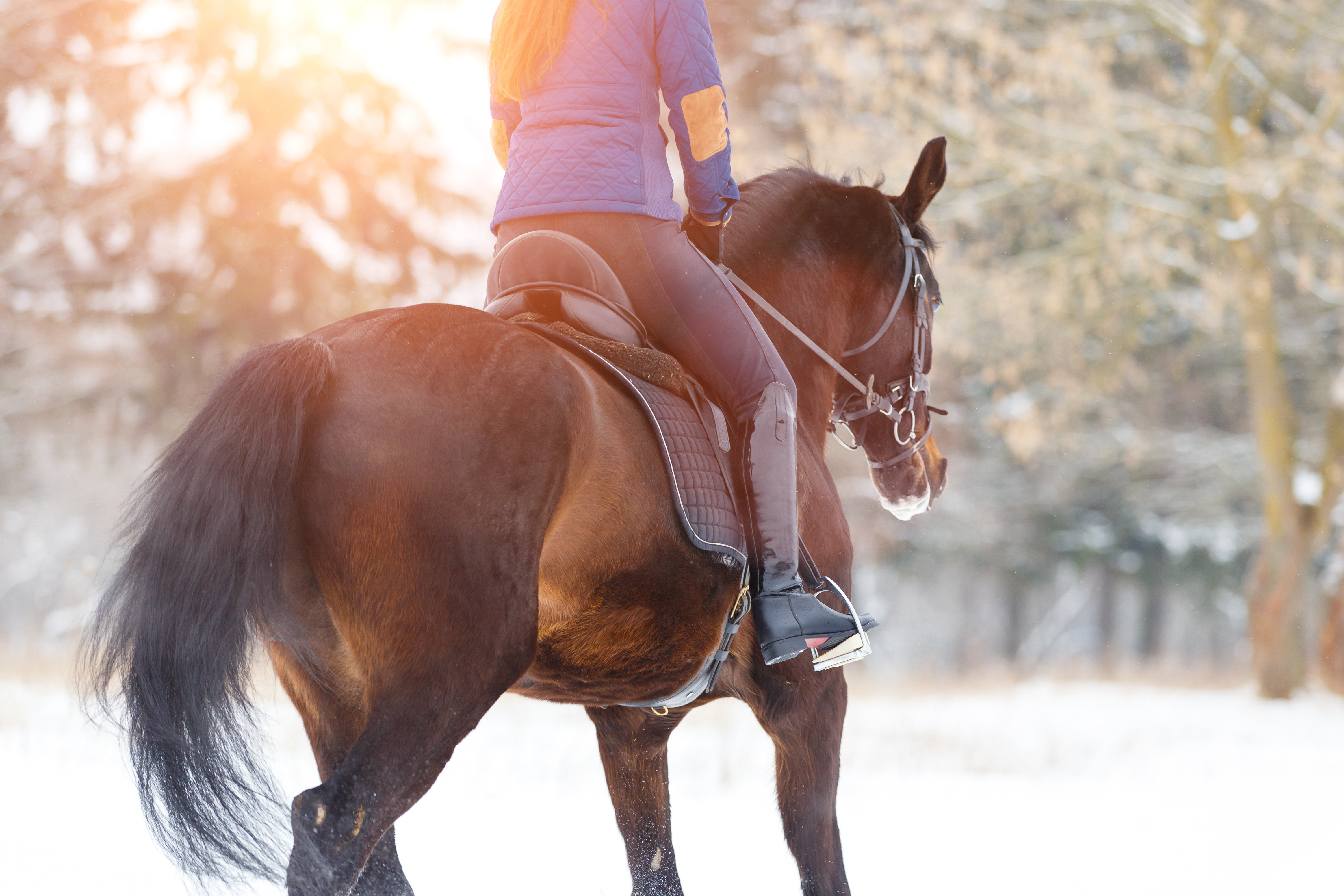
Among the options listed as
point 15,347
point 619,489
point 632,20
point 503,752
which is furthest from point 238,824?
point 15,347

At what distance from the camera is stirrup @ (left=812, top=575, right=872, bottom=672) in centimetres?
326

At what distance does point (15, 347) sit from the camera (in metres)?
14.1

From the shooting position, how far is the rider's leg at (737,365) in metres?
3.07

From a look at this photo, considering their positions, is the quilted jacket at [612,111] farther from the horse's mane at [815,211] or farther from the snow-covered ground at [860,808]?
the snow-covered ground at [860,808]

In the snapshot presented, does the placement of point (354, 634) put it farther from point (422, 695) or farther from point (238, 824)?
point (238, 824)

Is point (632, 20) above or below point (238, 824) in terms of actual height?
above

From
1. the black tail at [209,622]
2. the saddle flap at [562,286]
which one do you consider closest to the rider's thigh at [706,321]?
the saddle flap at [562,286]

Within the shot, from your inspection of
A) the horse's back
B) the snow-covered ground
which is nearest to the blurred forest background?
the snow-covered ground

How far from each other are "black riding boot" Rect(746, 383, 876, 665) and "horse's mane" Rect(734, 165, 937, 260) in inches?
32.6

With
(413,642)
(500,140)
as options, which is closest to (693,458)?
(413,642)

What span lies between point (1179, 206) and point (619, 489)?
459 inches

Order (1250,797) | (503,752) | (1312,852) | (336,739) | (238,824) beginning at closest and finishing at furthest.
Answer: (238,824)
(336,739)
(1312,852)
(1250,797)
(503,752)

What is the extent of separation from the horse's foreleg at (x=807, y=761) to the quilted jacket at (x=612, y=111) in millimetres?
1366

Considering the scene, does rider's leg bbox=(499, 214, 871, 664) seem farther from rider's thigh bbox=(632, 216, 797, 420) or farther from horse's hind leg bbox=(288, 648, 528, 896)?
horse's hind leg bbox=(288, 648, 528, 896)
